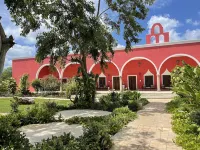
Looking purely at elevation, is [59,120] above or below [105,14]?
below

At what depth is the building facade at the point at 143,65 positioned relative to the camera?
24828mm

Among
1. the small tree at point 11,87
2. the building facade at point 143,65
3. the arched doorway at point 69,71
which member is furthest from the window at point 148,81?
the small tree at point 11,87

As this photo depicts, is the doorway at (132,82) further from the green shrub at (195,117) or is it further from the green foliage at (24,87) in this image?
the green shrub at (195,117)

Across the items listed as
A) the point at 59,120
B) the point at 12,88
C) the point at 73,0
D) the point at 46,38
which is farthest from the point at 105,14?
the point at 12,88

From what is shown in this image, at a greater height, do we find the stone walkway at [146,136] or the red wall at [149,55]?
the red wall at [149,55]

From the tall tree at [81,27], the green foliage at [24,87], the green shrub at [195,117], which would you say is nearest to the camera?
the green shrub at [195,117]

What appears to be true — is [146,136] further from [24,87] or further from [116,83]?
[116,83]

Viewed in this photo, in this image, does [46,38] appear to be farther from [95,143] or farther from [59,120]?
[95,143]

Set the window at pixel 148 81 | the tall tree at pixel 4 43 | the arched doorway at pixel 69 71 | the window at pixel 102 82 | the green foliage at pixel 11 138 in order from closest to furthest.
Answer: the tall tree at pixel 4 43
the green foliage at pixel 11 138
the window at pixel 148 81
the window at pixel 102 82
the arched doorway at pixel 69 71

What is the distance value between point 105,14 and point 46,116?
8.73m

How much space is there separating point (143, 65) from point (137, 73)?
4.41 ft

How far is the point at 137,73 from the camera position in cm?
2994

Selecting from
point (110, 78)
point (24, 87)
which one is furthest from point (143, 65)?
point (24, 87)

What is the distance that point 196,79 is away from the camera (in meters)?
8.48
